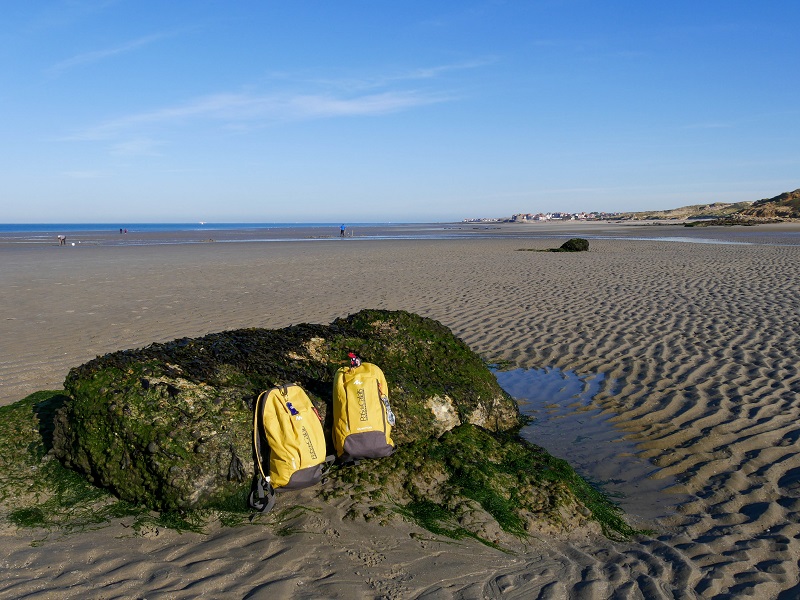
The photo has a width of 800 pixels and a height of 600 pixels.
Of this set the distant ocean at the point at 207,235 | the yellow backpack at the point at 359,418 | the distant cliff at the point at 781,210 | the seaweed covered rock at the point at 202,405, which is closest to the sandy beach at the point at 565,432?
the seaweed covered rock at the point at 202,405

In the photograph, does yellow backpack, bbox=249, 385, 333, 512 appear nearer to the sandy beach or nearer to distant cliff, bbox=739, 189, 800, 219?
the sandy beach

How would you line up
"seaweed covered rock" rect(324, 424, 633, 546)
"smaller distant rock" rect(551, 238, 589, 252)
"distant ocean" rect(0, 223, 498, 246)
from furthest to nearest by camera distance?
"distant ocean" rect(0, 223, 498, 246) < "smaller distant rock" rect(551, 238, 589, 252) < "seaweed covered rock" rect(324, 424, 633, 546)

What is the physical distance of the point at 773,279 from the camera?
1769 centimetres

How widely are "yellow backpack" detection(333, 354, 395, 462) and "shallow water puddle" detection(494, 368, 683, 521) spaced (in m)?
2.23

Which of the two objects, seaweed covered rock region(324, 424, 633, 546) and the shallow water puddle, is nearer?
seaweed covered rock region(324, 424, 633, 546)

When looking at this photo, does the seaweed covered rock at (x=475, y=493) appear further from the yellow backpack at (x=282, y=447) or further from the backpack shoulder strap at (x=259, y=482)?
the backpack shoulder strap at (x=259, y=482)

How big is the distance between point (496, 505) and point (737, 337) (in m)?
7.80

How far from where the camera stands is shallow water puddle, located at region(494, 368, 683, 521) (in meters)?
5.47

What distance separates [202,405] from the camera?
4.62 metres

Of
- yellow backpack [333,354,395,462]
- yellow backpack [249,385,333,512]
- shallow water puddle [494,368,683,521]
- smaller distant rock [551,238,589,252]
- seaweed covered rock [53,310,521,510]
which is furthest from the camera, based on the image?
smaller distant rock [551,238,589,252]

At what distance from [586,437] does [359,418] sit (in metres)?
3.12

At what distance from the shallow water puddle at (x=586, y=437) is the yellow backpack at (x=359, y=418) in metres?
2.23

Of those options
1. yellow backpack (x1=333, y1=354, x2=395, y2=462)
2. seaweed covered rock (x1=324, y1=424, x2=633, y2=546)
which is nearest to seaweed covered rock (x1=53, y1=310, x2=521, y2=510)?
yellow backpack (x1=333, y1=354, x2=395, y2=462)

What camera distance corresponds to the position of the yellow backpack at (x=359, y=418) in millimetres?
4961
